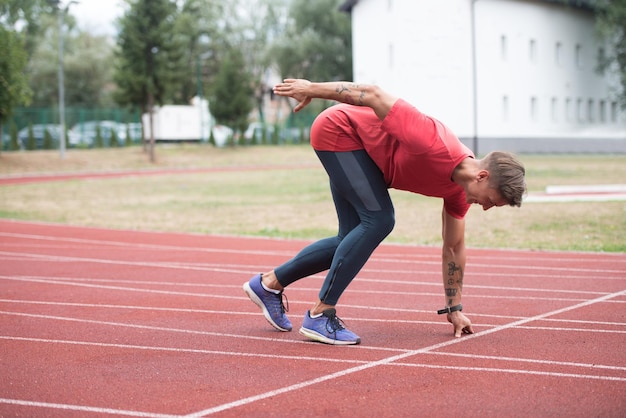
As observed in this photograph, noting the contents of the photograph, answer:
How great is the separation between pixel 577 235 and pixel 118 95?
32.3 meters

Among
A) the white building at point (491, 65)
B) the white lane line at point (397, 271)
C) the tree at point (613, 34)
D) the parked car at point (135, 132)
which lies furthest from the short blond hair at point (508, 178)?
the parked car at point (135, 132)

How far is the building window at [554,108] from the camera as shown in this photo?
158ft

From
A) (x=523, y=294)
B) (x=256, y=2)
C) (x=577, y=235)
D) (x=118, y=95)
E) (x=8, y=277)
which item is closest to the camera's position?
(x=523, y=294)

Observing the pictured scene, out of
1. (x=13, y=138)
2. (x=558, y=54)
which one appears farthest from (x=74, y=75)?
(x=558, y=54)

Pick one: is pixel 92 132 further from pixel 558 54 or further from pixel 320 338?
pixel 320 338

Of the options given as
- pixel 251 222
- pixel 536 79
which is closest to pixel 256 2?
pixel 536 79

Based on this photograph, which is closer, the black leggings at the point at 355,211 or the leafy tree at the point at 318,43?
the black leggings at the point at 355,211

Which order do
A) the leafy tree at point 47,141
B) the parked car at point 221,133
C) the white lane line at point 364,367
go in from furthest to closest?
the parked car at point 221,133
the leafy tree at point 47,141
the white lane line at point 364,367

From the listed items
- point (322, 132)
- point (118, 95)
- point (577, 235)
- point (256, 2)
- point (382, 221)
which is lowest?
point (577, 235)

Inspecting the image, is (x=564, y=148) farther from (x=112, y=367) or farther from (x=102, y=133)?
(x=112, y=367)

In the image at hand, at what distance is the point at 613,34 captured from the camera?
45781 millimetres

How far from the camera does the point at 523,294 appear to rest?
709 centimetres

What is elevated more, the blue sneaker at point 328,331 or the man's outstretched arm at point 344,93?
the man's outstretched arm at point 344,93

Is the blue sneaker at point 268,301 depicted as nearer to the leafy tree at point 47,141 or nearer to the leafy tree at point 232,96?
the leafy tree at point 47,141
